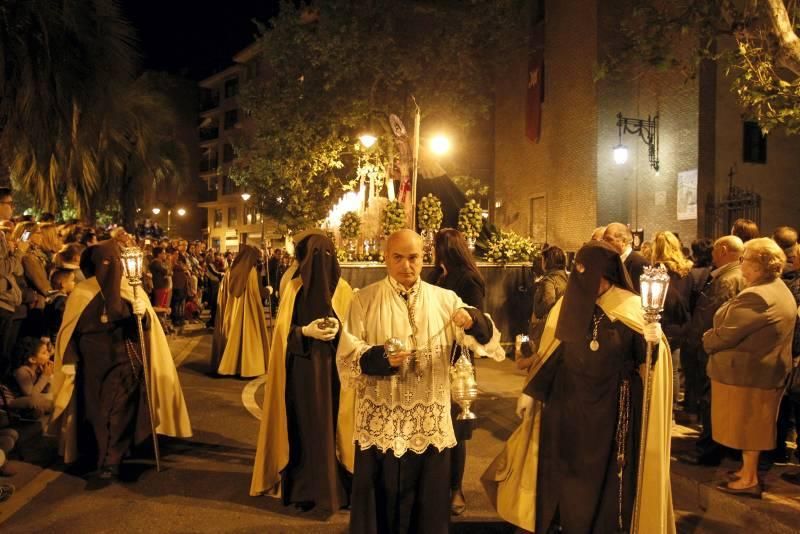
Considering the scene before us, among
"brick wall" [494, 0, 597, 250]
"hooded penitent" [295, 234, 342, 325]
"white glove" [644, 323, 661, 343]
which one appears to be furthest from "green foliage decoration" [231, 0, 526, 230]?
"white glove" [644, 323, 661, 343]

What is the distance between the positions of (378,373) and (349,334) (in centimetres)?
34

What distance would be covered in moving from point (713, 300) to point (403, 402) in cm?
413

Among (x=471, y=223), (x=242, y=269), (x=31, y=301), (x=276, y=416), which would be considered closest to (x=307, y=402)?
(x=276, y=416)

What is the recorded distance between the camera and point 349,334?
4.12m

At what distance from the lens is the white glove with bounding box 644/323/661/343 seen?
4.05m

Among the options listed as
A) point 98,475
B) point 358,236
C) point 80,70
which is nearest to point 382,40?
point 358,236

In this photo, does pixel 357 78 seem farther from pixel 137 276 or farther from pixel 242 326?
pixel 137 276

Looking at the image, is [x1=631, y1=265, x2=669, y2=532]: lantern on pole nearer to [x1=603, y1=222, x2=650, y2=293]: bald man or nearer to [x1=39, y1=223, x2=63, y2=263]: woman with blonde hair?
[x1=603, y1=222, x2=650, y2=293]: bald man

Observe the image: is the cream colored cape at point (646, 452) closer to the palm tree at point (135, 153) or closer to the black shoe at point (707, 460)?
the black shoe at point (707, 460)

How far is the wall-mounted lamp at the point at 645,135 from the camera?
2195 cm

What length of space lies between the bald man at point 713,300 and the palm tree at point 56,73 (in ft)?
28.7

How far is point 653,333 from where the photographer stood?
4055mm

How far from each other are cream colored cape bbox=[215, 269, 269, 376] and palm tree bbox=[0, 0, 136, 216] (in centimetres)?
335

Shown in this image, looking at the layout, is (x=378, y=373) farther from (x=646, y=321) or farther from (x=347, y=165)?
(x=347, y=165)
